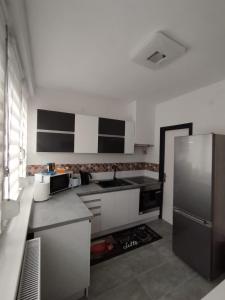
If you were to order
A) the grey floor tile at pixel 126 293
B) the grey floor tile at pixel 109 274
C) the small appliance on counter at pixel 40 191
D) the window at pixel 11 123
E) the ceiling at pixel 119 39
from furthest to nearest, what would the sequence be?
the small appliance on counter at pixel 40 191 → the grey floor tile at pixel 109 274 → the grey floor tile at pixel 126 293 → the window at pixel 11 123 → the ceiling at pixel 119 39

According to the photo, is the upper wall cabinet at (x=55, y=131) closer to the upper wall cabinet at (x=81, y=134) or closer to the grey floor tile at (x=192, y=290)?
the upper wall cabinet at (x=81, y=134)

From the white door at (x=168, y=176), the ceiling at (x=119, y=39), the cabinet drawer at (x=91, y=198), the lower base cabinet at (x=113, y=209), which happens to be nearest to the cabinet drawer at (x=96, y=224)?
the lower base cabinet at (x=113, y=209)

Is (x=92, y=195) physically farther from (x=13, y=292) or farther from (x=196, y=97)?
(x=196, y=97)

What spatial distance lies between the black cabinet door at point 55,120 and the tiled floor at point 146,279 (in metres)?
1.93

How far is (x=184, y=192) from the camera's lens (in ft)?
6.10

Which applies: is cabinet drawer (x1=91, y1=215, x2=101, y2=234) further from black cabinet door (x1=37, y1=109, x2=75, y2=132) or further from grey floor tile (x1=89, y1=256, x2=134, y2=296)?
black cabinet door (x1=37, y1=109, x2=75, y2=132)

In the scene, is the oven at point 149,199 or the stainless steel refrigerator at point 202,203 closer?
the stainless steel refrigerator at point 202,203

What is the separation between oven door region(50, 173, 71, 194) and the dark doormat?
0.90m

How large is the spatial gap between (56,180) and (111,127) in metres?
1.28

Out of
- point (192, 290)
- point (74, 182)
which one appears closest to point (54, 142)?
point (74, 182)

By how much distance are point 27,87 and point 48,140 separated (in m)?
0.78

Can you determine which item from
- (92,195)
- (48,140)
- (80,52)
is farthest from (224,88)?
(48,140)

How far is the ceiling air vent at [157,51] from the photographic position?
1229 mm

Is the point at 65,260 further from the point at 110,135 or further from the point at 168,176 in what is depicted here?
the point at 168,176
